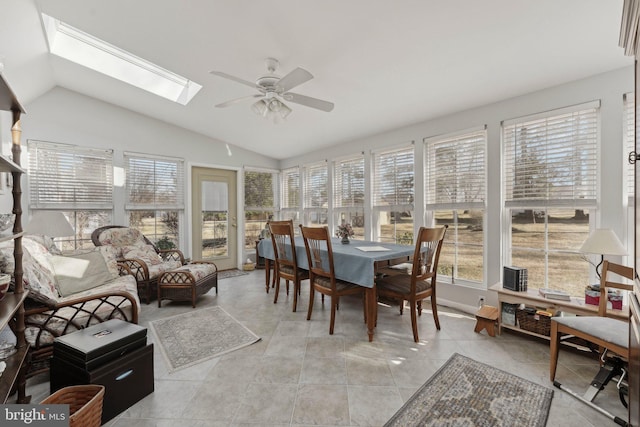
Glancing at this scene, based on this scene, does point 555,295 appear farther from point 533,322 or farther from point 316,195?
point 316,195

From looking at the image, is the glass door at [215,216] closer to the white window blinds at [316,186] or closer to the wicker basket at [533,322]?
the white window blinds at [316,186]

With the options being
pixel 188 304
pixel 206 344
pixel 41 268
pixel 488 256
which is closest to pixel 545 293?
pixel 488 256

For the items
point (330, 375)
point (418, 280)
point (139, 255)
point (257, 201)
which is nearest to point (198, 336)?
point (330, 375)

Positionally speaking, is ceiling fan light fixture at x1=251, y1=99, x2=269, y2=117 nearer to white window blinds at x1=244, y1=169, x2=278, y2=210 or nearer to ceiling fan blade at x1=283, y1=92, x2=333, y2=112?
ceiling fan blade at x1=283, y1=92, x2=333, y2=112

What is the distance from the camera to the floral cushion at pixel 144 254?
3734mm

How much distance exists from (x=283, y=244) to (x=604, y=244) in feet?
9.56

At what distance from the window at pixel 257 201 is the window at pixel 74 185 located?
7.54ft

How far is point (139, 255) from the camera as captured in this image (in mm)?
3783

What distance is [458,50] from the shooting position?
7.32ft

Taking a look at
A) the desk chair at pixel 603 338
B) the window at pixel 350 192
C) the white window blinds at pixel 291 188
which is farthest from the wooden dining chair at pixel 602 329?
the white window blinds at pixel 291 188

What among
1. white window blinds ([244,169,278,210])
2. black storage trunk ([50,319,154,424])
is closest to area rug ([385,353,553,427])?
black storage trunk ([50,319,154,424])

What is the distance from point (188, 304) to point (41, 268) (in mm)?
1595

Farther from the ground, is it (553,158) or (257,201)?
(553,158)

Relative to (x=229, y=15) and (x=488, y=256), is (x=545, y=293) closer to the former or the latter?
(x=488, y=256)
